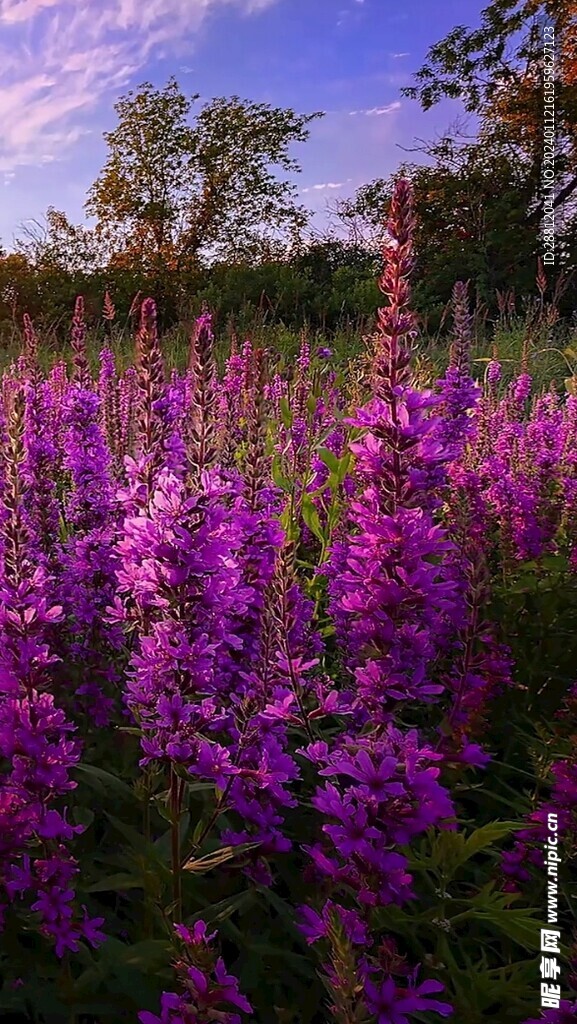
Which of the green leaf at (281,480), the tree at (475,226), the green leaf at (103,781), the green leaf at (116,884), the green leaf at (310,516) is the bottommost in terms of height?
the green leaf at (116,884)

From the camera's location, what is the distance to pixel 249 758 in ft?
4.99

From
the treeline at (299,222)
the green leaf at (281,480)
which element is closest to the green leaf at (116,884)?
the green leaf at (281,480)

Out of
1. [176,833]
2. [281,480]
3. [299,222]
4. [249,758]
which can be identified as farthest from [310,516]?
[299,222]

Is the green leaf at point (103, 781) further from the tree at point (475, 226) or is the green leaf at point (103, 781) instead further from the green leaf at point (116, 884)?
the tree at point (475, 226)

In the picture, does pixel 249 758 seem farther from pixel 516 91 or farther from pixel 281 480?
pixel 516 91

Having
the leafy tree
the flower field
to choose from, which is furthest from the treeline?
the flower field

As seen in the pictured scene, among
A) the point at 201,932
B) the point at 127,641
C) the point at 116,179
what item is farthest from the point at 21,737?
the point at 116,179

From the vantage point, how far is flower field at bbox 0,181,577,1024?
127 centimetres

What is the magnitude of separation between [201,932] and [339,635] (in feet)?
4.14

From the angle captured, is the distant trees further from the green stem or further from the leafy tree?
the green stem

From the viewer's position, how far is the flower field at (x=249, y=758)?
4.16ft

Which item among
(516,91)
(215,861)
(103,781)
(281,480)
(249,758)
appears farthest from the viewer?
(516,91)

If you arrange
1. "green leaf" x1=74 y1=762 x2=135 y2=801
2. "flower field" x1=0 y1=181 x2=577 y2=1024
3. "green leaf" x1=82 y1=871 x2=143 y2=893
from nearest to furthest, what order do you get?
1. "flower field" x1=0 y1=181 x2=577 y2=1024
2. "green leaf" x1=82 y1=871 x2=143 y2=893
3. "green leaf" x1=74 y1=762 x2=135 y2=801

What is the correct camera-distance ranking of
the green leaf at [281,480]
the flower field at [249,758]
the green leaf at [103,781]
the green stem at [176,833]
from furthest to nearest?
the green leaf at [281,480], the green leaf at [103,781], the green stem at [176,833], the flower field at [249,758]
